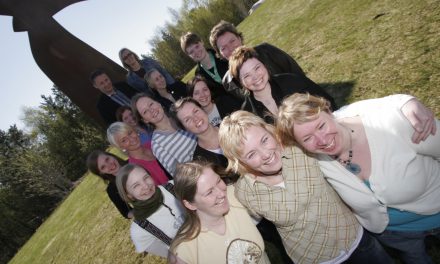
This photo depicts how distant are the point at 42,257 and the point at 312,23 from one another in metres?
13.3

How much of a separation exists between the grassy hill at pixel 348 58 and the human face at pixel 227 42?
278 centimetres

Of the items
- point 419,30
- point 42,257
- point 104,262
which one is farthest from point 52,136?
point 419,30

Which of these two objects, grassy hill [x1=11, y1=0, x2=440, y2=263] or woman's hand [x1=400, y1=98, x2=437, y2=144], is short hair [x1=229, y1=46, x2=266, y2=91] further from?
grassy hill [x1=11, y1=0, x2=440, y2=263]

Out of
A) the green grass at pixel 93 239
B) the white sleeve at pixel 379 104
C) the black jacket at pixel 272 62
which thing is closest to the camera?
the white sleeve at pixel 379 104

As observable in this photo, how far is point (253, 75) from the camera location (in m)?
2.67

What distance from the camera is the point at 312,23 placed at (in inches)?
382

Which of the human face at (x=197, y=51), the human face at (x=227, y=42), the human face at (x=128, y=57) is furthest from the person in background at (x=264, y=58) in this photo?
the human face at (x=128, y=57)

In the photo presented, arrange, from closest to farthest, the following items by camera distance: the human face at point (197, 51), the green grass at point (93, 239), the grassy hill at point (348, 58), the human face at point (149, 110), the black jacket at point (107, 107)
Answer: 1. the human face at point (149, 110)
2. the human face at point (197, 51)
3. the grassy hill at point (348, 58)
4. the black jacket at point (107, 107)
5. the green grass at point (93, 239)

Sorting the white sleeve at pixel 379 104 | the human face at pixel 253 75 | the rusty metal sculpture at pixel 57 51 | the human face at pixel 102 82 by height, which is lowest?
the white sleeve at pixel 379 104

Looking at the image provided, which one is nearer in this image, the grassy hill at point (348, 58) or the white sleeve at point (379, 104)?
the white sleeve at point (379, 104)

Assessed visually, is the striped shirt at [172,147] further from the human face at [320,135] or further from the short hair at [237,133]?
the human face at [320,135]

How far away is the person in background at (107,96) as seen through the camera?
16.9ft

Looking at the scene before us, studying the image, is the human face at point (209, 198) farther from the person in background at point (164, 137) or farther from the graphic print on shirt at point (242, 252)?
the person in background at point (164, 137)

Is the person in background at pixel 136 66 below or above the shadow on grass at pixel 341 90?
above
